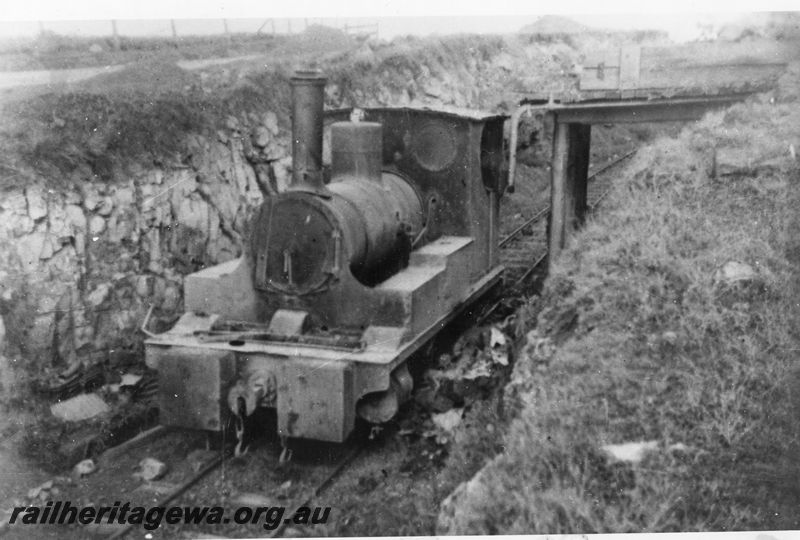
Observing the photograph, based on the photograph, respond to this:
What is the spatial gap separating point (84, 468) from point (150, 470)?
23.7 inches

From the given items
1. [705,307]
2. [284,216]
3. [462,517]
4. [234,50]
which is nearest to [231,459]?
[284,216]

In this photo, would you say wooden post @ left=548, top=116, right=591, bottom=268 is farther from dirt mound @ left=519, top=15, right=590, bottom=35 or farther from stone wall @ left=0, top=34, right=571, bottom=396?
dirt mound @ left=519, top=15, right=590, bottom=35

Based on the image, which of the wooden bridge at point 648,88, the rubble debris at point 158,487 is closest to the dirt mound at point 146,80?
the rubble debris at point 158,487

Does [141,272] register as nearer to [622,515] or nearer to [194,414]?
[194,414]

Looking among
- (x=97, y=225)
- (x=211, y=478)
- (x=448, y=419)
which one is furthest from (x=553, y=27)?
(x=211, y=478)

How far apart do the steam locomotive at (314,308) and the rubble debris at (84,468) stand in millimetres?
835

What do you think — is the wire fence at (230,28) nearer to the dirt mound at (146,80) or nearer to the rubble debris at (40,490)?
the dirt mound at (146,80)

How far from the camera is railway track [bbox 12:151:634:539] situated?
6.11 m

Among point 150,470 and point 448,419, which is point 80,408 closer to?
point 150,470

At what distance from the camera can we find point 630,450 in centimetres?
500

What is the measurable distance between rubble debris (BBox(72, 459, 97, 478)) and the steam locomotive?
83 centimetres

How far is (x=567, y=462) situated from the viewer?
16.2 ft

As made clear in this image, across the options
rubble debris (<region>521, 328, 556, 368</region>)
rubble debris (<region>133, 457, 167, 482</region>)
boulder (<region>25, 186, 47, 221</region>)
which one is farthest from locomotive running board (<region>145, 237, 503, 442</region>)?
boulder (<region>25, 186, 47, 221</region>)

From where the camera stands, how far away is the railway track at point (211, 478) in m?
6.11
